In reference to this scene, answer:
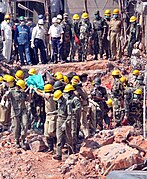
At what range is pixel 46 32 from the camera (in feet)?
73.8

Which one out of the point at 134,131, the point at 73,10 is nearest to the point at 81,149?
the point at 134,131

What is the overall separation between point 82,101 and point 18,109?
5.62ft

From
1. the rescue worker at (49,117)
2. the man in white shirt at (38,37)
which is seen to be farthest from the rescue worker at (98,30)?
the rescue worker at (49,117)

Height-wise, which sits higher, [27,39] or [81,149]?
[27,39]

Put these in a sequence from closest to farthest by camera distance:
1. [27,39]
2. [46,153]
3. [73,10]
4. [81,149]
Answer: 1. [81,149]
2. [46,153]
3. [27,39]
4. [73,10]

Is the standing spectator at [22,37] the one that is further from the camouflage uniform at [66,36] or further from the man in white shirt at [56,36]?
the camouflage uniform at [66,36]

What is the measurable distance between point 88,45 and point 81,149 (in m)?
7.84

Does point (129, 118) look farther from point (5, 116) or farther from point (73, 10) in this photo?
point (73, 10)

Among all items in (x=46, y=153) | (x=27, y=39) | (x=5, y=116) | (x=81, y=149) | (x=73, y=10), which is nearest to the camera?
(x=81, y=149)

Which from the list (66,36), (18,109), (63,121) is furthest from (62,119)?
(66,36)

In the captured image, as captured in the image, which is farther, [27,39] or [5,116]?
[27,39]

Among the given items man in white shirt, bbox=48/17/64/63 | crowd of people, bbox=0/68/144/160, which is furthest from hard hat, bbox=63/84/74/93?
man in white shirt, bbox=48/17/64/63

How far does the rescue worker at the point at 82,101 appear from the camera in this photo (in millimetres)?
16531

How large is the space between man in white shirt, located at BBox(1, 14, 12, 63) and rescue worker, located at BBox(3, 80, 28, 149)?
18.4 feet
